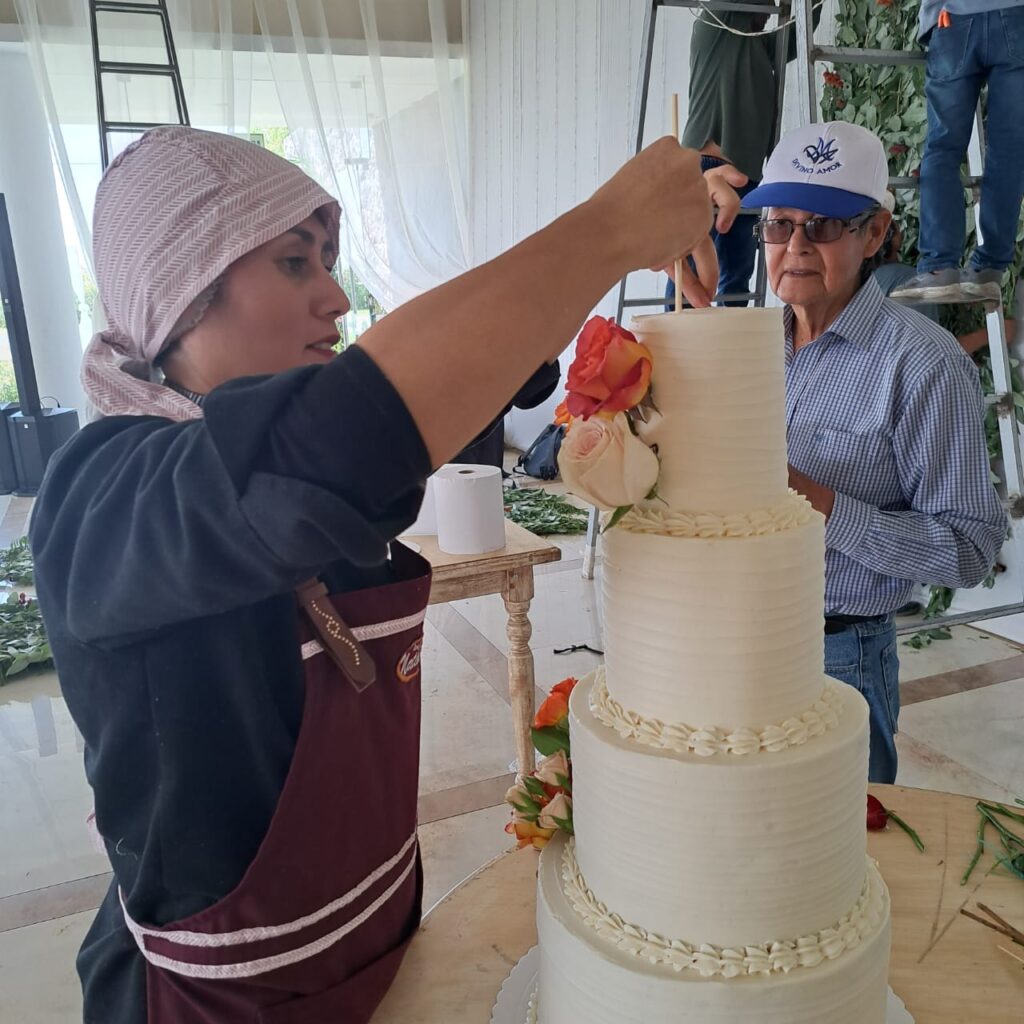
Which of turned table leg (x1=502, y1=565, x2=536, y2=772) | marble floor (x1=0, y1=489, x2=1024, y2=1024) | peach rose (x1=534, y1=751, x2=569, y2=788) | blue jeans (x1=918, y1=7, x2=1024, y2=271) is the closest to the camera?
peach rose (x1=534, y1=751, x2=569, y2=788)

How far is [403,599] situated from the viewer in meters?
0.99

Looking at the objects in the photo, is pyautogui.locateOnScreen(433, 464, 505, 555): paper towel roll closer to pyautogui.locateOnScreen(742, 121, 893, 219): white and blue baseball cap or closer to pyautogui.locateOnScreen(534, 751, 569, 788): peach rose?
pyautogui.locateOnScreen(742, 121, 893, 219): white and blue baseball cap

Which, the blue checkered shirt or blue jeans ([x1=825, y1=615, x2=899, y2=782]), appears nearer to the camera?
the blue checkered shirt

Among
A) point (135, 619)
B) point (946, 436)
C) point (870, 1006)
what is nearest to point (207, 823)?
point (135, 619)

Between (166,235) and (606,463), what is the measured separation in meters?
0.53

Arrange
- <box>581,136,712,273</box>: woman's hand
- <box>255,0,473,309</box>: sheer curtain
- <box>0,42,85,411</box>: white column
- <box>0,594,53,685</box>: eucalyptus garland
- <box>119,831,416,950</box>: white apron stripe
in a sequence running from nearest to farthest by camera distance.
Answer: <box>581,136,712,273</box>: woman's hand
<box>119,831,416,950</box>: white apron stripe
<box>0,594,53,685</box>: eucalyptus garland
<box>0,42,85,411</box>: white column
<box>255,0,473,309</box>: sheer curtain

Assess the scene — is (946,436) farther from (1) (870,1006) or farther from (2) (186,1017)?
(2) (186,1017)

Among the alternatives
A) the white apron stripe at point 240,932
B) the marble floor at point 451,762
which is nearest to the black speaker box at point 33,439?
the marble floor at point 451,762

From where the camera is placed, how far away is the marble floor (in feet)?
7.92

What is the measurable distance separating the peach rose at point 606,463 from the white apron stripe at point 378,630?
28cm

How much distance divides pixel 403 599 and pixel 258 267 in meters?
0.40

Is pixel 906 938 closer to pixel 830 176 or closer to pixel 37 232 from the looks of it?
pixel 830 176

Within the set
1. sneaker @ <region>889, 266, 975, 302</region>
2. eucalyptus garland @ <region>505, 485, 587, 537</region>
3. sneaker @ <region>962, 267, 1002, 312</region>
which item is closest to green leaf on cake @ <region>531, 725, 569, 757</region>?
sneaker @ <region>889, 266, 975, 302</region>

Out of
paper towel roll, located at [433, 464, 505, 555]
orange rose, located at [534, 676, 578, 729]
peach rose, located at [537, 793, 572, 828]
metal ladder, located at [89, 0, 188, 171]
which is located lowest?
paper towel roll, located at [433, 464, 505, 555]
